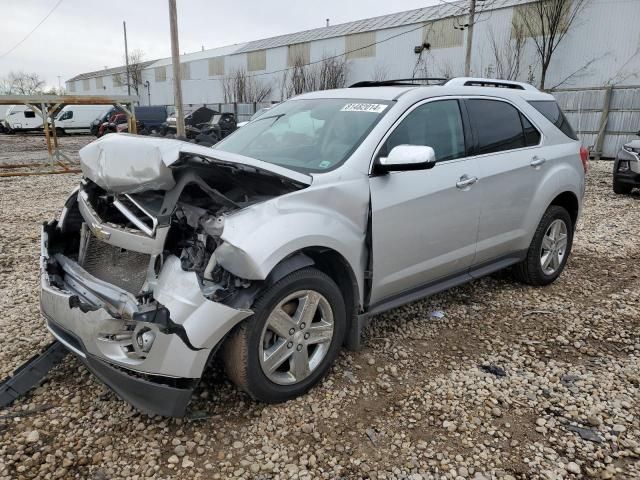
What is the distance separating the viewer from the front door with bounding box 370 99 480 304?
3119mm

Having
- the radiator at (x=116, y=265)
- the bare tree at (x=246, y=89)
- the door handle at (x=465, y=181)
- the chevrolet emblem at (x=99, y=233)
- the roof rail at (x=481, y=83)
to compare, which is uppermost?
the bare tree at (x=246, y=89)

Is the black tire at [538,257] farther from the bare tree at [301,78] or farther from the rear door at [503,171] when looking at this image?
the bare tree at [301,78]

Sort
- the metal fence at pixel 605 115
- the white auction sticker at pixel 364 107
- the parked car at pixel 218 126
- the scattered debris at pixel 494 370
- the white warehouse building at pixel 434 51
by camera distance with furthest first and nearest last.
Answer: the white warehouse building at pixel 434 51 < the parked car at pixel 218 126 < the metal fence at pixel 605 115 < the white auction sticker at pixel 364 107 < the scattered debris at pixel 494 370

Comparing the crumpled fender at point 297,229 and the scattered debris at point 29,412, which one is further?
the scattered debris at point 29,412

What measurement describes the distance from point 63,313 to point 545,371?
294 centimetres

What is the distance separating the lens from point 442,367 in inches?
130

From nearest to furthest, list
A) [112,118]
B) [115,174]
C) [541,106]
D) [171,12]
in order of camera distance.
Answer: [115,174]
[541,106]
[171,12]
[112,118]

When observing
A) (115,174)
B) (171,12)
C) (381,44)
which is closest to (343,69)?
(381,44)

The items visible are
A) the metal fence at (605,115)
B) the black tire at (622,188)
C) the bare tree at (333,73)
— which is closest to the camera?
the black tire at (622,188)

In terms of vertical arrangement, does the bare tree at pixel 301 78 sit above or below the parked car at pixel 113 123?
above

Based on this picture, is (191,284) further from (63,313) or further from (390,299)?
(390,299)

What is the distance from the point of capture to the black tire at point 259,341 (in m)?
2.53

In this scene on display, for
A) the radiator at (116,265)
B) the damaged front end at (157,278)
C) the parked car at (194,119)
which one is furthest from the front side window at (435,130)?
the parked car at (194,119)

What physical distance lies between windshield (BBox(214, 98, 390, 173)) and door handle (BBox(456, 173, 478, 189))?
75 centimetres
